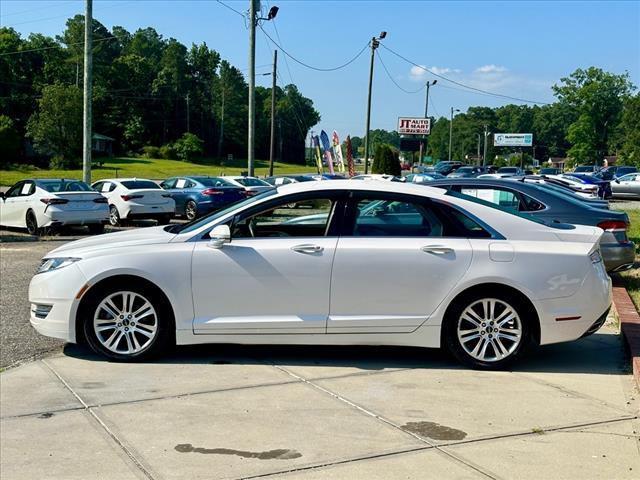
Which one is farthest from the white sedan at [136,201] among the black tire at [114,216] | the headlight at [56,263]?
the headlight at [56,263]

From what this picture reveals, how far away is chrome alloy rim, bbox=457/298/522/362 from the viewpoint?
6.11 m

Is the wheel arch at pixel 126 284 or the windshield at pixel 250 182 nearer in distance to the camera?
the wheel arch at pixel 126 284

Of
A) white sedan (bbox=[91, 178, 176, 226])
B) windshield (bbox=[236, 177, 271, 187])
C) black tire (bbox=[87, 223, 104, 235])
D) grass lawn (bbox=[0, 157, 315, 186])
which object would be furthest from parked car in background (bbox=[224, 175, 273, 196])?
grass lawn (bbox=[0, 157, 315, 186])

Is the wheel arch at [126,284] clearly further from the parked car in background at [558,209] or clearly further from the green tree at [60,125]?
the green tree at [60,125]

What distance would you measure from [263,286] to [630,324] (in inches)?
149

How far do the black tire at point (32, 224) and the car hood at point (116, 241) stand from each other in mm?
12413

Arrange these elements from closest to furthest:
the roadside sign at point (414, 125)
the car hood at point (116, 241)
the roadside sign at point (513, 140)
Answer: the car hood at point (116, 241), the roadside sign at point (414, 125), the roadside sign at point (513, 140)

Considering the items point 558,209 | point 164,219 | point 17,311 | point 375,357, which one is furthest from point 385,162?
point 375,357

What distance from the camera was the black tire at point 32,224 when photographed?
18.1 meters

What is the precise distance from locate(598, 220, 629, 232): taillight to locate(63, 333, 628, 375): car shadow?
3033 millimetres

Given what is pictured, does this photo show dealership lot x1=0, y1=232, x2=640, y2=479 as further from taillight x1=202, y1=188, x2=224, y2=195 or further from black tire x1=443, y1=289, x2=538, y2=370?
taillight x1=202, y1=188, x2=224, y2=195

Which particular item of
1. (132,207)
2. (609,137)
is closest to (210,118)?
(609,137)

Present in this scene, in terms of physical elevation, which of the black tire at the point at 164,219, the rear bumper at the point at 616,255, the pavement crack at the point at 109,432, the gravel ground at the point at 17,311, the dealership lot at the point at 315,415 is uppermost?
the rear bumper at the point at 616,255

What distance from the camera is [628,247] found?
32.2 feet
